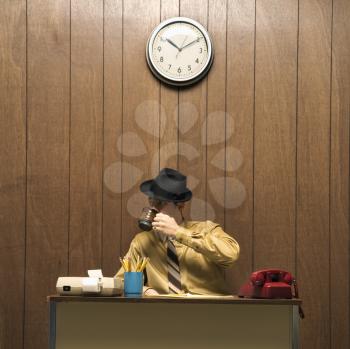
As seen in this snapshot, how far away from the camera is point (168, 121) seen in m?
3.91

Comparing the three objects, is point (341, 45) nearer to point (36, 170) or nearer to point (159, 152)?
point (159, 152)

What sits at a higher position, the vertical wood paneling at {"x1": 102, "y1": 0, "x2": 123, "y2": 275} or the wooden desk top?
the vertical wood paneling at {"x1": 102, "y1": 0, "x2": 123, "y2": 275}

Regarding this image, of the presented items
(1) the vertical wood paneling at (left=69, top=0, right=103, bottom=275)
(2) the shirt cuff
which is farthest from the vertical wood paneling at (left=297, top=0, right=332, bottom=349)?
(1) the vertical wood paneling at (left=69, top=0, right=103, bottom=275)

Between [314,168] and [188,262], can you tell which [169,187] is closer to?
[188,262]

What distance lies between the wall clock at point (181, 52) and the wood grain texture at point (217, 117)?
62mm

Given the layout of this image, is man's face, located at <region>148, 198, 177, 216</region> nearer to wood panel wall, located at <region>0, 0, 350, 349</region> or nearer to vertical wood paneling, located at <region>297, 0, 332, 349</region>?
wood panel wall, located at <region>0, 0, 350, 349</region>

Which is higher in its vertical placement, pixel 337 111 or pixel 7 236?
pixel 337 111

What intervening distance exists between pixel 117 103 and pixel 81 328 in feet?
4.81

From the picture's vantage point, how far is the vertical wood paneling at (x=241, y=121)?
389 centimetres

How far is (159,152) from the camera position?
12.8 ft

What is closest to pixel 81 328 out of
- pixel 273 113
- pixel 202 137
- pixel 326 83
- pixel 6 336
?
pixel 6 336

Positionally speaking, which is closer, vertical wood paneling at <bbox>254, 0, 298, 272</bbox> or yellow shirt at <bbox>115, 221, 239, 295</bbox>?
yellow shirt at <bbox>115, 221, 239, 295</bbox>

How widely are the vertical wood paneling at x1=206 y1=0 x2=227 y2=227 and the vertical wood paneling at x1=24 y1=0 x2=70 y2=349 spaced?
0.76 metres

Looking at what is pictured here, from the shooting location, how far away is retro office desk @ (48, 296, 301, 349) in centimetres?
279
